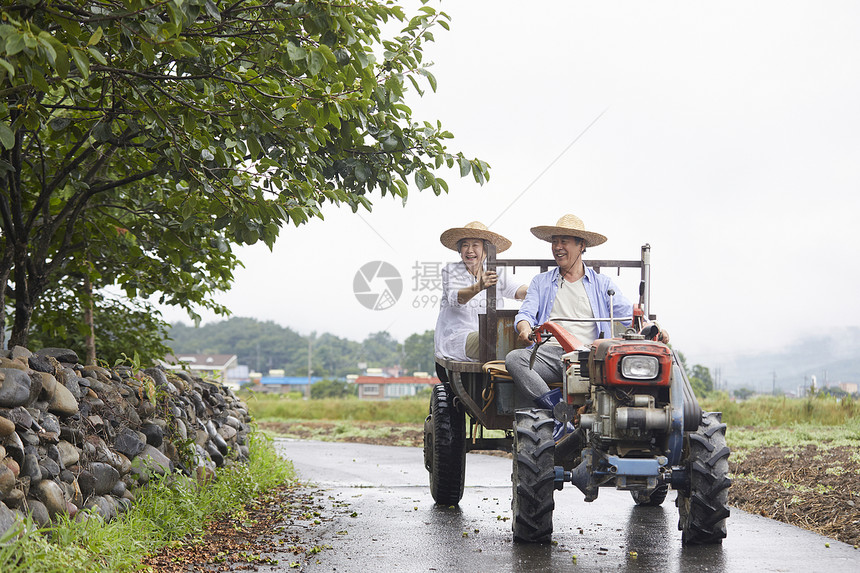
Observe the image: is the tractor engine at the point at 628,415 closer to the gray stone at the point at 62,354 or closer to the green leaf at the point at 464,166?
the green leaf at the point at 464,166

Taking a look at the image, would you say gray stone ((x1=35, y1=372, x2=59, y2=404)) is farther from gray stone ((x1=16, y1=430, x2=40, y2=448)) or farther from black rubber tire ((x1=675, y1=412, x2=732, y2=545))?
black rubber tire ((x1=675, y1=412, x2=732, y2=545))

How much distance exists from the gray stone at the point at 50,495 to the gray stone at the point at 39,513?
7 cm

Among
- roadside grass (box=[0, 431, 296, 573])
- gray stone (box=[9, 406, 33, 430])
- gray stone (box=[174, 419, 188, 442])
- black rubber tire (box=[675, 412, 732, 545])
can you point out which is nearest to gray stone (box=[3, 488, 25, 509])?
roadside grass (box=[0, 431, 296, 573])

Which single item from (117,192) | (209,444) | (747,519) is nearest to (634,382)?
(747,519)

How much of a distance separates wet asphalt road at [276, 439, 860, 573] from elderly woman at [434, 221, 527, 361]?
1.61 meters

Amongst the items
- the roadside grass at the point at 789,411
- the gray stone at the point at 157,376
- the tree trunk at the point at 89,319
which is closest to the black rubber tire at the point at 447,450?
the gray stone at the point at 157,376

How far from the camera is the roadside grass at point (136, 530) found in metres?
4.71

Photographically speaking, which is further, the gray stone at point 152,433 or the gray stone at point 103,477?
the gray stone at point 152,433

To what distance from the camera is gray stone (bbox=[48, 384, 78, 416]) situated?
5.98 metres

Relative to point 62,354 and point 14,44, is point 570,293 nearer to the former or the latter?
point 62,354

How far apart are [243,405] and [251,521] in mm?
3870

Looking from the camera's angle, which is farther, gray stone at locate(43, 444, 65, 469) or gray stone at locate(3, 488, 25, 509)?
gray stone at locate(43, 444, 65, 469)

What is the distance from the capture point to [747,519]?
7.55 m

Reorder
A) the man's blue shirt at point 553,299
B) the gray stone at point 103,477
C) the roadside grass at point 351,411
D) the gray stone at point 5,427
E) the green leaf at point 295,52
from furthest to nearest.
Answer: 1. the roadside grass at point 351,411
2. the man's blue shirt at point 553,299
3. the gray stone at point 103,477
4. the gray stone at point 5,427
5. the green leaf at point 295,52
